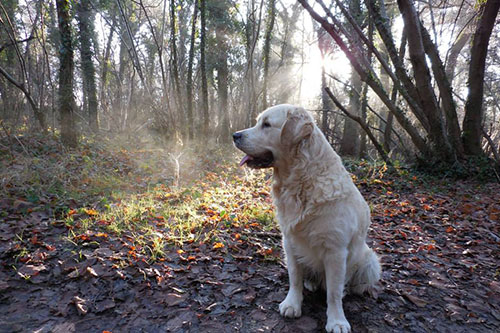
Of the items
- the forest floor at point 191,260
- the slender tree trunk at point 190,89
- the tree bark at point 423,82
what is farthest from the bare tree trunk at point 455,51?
the slender tree trunk at point 190,89

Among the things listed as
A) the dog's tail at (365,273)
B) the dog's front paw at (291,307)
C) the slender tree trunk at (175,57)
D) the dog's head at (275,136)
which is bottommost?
the dog's front paw at (291,307)

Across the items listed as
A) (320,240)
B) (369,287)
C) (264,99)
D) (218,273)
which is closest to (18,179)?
(218,273)

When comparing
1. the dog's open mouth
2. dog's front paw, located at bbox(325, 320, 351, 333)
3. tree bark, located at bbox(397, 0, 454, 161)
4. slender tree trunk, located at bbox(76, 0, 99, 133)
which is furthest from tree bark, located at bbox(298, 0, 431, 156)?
slender tree trunk, located at bbox(76, 0, 99, 133)

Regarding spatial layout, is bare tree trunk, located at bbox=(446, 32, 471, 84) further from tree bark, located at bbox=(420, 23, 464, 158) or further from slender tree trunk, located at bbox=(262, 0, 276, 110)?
slender tree trunk, located at bbox=(262, 0, 276, 110)

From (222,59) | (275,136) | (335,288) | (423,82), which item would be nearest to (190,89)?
(222,59)

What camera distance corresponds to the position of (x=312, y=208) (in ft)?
7.27

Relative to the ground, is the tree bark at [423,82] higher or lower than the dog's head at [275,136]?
higher

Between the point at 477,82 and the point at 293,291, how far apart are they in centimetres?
843

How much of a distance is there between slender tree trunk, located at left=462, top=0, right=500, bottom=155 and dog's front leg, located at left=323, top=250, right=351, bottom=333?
26.0ft

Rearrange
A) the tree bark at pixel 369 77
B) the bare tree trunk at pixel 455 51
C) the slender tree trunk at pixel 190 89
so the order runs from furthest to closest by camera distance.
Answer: the bare tree trunk at pixel 455 51, the slender tree trunk at pixel 190 89, the tree bark at pixel 369 77

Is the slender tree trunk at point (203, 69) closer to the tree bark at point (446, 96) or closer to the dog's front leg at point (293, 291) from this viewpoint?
the tree bark at point (446, 96)

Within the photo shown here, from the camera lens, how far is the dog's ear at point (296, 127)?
237 centimetres

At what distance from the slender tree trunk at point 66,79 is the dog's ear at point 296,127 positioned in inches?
270

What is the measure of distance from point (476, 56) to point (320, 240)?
8261 mm
